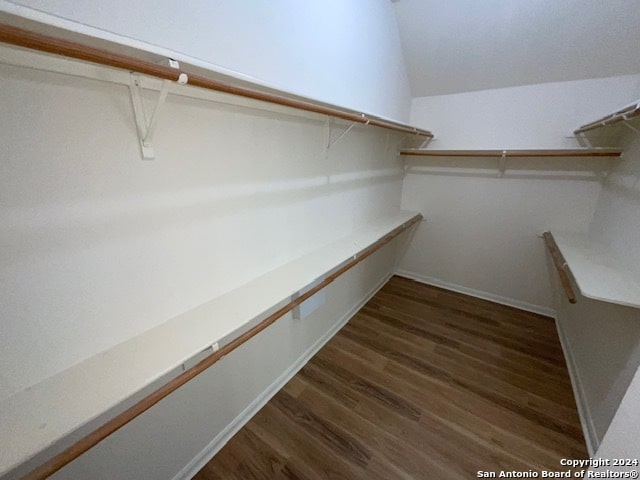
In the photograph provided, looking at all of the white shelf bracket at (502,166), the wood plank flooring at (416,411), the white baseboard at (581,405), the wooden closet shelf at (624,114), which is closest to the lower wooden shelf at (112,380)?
the wood plank flooring at (416,411)

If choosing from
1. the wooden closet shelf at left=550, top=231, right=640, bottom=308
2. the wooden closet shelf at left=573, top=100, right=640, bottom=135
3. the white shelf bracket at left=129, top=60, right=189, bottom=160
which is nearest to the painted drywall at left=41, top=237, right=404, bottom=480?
the white shelf bracket at left=129, top=60, right=189, bottom=160

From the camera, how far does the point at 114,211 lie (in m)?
0.78

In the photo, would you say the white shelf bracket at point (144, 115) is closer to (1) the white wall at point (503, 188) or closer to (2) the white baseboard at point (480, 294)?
(1) the white wall at point (503, 188)

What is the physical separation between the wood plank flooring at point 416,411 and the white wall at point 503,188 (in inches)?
24.0

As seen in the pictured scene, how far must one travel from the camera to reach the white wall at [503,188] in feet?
6.93

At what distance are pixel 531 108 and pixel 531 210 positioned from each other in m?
0.88

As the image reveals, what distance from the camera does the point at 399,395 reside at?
163 centimetres

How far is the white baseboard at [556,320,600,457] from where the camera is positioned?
4.42 ft

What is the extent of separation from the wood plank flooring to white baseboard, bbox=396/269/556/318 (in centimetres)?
31

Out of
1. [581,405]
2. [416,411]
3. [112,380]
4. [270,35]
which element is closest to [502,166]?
[581,405]

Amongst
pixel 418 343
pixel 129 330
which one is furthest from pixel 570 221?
pixel 129 330

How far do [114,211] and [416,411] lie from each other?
5.87ft

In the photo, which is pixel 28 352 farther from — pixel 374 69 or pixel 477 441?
pixel 374 69

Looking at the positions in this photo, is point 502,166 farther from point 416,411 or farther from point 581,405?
point 416,411
